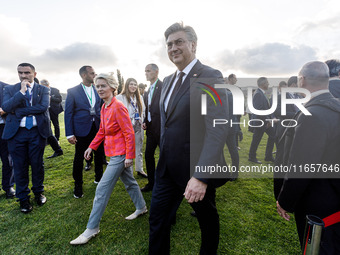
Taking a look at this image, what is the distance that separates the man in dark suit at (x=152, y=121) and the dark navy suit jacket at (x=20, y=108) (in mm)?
1946

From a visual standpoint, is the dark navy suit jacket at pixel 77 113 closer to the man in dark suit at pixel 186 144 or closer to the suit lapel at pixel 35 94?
the suit lapel at pixel 35 94

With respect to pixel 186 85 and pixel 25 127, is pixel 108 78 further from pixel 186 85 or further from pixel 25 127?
pixel 25 127

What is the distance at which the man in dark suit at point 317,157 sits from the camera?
1.27 meters

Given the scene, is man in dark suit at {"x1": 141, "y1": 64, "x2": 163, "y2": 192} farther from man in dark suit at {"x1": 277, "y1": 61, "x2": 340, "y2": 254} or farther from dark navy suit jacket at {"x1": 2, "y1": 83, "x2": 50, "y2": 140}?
man in dark suit at {"x1": 277, "y1": 61, "x2": 340, "y2": 254}

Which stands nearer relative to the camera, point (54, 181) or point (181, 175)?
point (181, 175)

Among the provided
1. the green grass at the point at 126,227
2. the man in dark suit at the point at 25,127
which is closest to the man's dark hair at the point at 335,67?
the green grass at the point at 126,227

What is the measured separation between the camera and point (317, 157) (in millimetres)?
1287

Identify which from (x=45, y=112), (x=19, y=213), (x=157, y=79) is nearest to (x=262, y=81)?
(x=157, y=79)

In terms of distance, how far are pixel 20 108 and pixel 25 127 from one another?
1.13 ft

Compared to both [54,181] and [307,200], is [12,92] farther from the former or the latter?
[307,200]

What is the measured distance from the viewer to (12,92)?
10.6 feet

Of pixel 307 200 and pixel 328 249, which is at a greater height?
pixel 307 200

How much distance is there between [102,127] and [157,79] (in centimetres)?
171

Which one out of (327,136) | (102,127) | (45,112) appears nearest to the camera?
(327,136)
